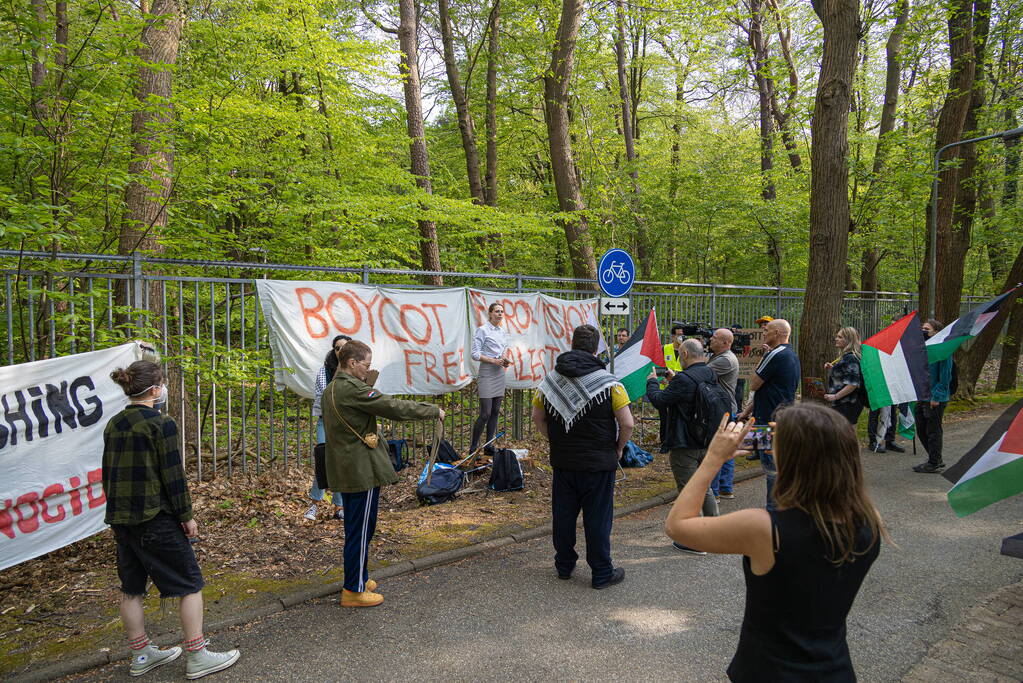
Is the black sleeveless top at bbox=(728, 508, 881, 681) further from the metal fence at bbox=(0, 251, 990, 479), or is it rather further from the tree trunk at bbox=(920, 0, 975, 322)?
the tree trunk at bbox=(920, 0, 975, 322)

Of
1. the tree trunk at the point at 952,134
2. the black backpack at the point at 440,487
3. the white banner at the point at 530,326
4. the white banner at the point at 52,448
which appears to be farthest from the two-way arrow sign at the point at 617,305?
the tree trunk at the point at 952,134

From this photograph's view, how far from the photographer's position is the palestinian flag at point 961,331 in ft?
19.3

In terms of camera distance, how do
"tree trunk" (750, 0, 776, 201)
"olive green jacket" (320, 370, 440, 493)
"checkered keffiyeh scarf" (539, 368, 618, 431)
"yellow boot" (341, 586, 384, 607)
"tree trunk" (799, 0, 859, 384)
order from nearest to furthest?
"olive green jacket" (320, 370, 440, 493) < "yellow boot" (341, 586, 384, 607) < "checkered keffiyeh scarf" (539, 368, 618, 431) < "tree trunk" (799, 0, 859, 384) < "tree trunk" (750, 0, 776, 201)

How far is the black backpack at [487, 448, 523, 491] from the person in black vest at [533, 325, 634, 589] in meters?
2.36

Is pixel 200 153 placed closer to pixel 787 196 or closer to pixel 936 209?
pixel 936 209

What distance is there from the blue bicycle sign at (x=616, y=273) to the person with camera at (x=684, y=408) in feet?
7.92

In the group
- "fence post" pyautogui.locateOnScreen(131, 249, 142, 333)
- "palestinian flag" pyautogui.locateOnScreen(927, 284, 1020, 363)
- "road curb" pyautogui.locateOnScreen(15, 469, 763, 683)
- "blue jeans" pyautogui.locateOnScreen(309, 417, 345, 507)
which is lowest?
"road curb" pyautogui.locateOnScreen(15, 469, 763, 683)

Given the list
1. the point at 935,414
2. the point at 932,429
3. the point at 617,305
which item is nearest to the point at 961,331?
the point at 935,414

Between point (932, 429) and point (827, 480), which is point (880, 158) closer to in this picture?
point (932, 429)

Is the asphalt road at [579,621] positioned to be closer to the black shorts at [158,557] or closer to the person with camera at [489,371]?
the black shorts at [158,557]

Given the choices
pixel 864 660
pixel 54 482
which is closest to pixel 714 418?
pixel 864 660

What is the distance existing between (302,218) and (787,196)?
14403mm

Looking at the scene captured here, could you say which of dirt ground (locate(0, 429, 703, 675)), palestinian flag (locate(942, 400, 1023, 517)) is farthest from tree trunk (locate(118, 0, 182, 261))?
palestinian flag (locate(942, 400, 1023, 517))

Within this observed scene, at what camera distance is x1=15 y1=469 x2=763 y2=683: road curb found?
366cm
